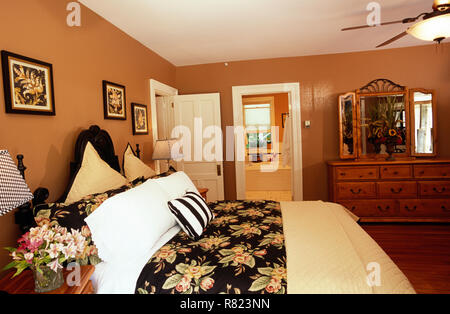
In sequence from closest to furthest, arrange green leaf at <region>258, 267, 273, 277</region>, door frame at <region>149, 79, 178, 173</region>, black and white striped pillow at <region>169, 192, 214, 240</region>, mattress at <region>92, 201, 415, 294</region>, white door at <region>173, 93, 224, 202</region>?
mattress at <region>92, 201, 415, 294</region>
green leaf at <region>258, 267, 273, 277</region>
black and white striped pillow at <region>169, 192, 214, 240</region>
door frame at <region>149, 79, 178, 173</region>
white door at <region>173, 93, 224, 202</region>

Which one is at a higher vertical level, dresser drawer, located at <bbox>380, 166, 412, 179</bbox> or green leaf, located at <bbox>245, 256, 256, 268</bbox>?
dresser drawer, located at <bbox>380, 166, 412, 179</bbox>

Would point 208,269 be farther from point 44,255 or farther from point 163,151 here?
point 163,151

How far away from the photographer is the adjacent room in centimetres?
135

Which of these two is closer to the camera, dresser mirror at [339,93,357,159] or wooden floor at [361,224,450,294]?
wooden floor at [361,224,450,294]

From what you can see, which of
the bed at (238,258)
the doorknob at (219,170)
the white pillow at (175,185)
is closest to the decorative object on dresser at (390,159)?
the doorknob at (219,170)

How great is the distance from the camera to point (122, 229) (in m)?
1.51

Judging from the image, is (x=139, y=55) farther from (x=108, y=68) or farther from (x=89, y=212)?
(x=89, y=212)

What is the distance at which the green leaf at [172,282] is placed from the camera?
1.31 metres

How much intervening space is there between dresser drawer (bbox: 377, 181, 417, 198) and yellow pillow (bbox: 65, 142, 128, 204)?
348cm

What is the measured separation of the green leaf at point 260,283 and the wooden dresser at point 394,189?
3021mm

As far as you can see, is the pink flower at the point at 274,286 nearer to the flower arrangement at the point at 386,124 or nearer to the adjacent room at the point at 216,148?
the adjacent room at the point at 216,148

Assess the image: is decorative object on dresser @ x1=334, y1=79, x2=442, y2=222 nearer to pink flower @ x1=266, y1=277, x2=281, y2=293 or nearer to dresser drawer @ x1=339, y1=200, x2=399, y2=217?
dresser drawer @ x1=339, y1=200, x2=399, y2=217

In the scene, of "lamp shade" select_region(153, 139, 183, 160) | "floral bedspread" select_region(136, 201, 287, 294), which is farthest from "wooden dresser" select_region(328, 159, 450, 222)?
"floral bedspread" select_region(136, 201, 287, 294)

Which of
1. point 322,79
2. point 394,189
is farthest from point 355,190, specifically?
point 322,79
